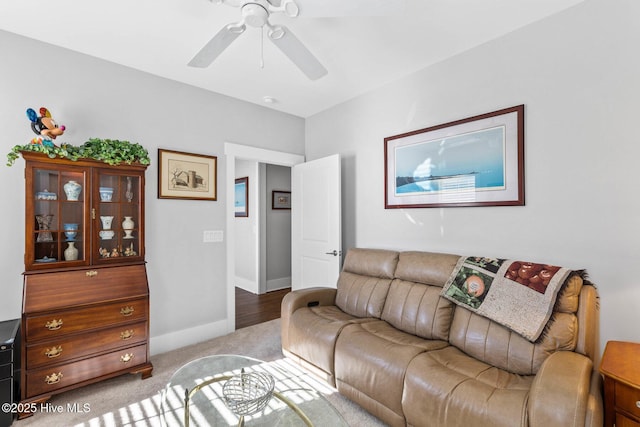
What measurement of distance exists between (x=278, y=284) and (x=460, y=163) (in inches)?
151

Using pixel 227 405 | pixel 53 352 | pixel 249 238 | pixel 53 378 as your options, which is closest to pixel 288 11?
pixel 227 405

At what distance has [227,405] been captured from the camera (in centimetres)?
142

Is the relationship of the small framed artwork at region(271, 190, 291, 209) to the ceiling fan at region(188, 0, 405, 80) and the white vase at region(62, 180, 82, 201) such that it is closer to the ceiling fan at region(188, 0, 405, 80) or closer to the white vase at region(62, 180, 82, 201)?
the white vase at region(62, 180, 82, 201)

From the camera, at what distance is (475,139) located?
2.48 meters

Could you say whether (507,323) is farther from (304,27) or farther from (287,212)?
(287,212)

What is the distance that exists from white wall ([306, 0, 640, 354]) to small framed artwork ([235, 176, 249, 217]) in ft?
10.9

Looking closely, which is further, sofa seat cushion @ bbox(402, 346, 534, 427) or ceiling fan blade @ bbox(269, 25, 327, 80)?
ceiling fan blade @ bbox(269, 25, 327, 80)

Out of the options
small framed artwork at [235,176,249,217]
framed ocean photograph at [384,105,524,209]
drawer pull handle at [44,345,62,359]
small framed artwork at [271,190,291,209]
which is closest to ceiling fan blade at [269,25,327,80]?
framed ocean photograph at [384,105,524,209]

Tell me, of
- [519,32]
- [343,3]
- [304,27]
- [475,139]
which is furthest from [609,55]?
[304,27]

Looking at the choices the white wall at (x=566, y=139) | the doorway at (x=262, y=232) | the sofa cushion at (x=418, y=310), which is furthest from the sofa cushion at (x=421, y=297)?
the doorway at (x=262, y=232)

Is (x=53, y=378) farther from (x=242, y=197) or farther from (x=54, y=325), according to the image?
(x=242, y=197)

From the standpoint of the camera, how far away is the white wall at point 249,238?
509cm

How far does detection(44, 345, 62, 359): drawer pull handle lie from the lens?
2041 mm

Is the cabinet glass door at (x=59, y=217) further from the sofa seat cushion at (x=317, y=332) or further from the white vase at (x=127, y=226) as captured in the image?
the sofa seat cushion at (x=317, y=332)
